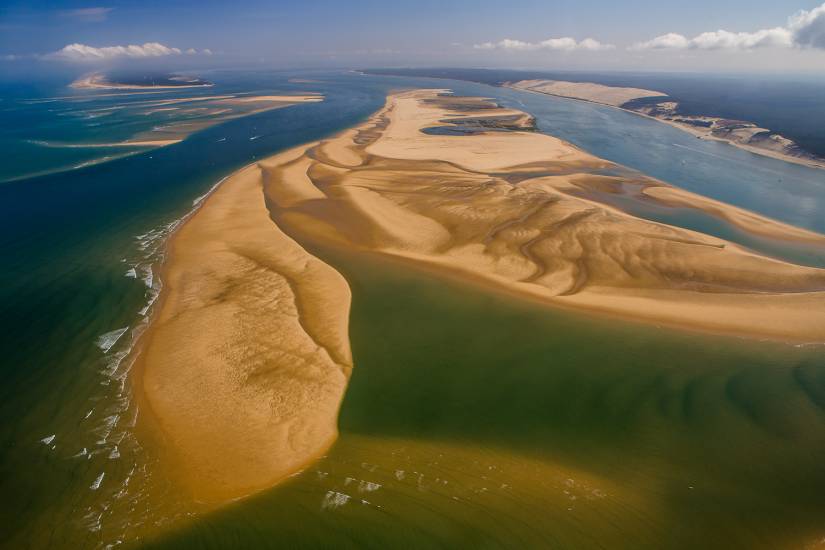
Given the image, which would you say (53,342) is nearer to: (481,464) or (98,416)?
(98,416)

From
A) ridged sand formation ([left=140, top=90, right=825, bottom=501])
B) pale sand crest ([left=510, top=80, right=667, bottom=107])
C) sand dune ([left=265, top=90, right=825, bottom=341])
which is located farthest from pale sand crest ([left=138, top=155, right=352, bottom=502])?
pale sand crest ([left=510, top=80, right=667, bottom=107])

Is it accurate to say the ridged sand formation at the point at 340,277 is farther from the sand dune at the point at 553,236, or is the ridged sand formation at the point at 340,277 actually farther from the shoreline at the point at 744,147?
the shoreline at the point at 744,147

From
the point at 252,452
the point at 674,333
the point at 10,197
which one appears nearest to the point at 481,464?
the point at 252,452

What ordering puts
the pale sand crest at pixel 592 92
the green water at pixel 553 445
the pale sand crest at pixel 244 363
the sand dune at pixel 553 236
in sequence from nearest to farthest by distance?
the green water at pixel 553 445, the pale sand crest at pixel 244 363, the sand dune at pixel 553 236, the pale sand crest at pixel 592 92

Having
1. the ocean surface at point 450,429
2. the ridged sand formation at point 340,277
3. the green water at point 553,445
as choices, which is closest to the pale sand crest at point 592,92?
the ridged sand formation at point 340,277

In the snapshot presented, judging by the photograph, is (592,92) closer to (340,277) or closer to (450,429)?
(340,277)

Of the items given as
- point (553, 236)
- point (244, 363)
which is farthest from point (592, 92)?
point (244, 363)

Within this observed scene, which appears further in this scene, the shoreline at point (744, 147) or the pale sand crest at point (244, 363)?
the shoreline at point (744, 147)
